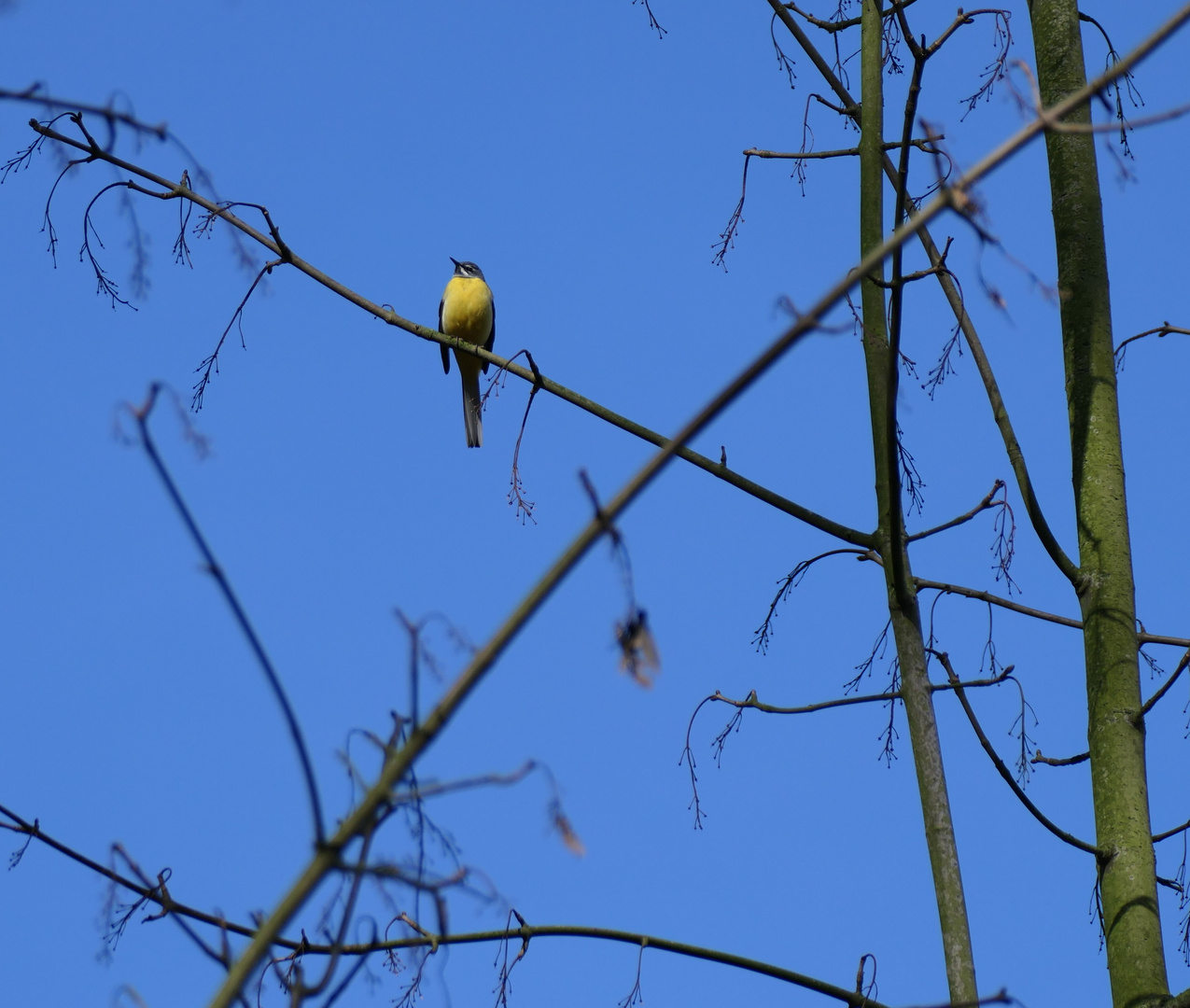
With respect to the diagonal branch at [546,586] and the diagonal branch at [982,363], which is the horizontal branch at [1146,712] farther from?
the diagonal branch at [546,586]

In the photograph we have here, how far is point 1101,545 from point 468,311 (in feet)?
21.8

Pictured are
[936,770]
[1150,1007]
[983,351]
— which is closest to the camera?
[1150,1007]

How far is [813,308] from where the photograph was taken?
43.3 inches

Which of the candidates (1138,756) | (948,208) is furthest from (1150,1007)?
(948,208)

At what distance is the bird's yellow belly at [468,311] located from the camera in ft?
31.1

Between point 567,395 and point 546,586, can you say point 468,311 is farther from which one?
point 546,586

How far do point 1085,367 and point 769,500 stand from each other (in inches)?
41.7

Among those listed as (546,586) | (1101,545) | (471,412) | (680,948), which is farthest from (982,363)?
(471,412)

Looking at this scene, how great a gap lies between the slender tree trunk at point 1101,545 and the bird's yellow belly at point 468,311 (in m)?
5.87

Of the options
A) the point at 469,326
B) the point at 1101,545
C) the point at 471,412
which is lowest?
the point at 1101,545

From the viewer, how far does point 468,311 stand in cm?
950

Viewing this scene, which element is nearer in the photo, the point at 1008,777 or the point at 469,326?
the point at 1008,777

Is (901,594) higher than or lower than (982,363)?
lower

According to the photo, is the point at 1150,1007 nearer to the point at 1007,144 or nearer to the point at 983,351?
the point at 983,351
